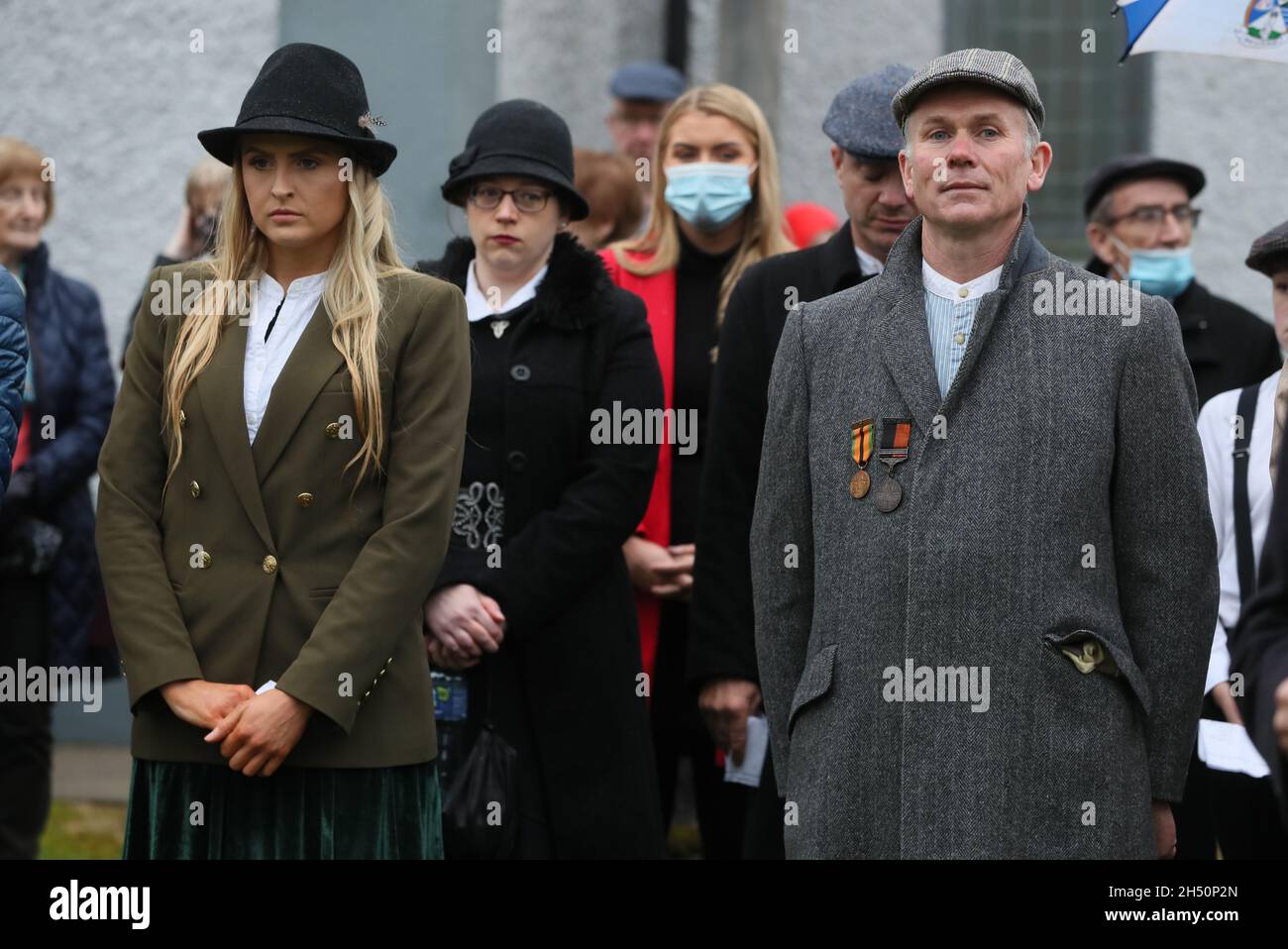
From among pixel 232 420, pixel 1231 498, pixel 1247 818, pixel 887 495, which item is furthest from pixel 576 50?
pixel 887 495

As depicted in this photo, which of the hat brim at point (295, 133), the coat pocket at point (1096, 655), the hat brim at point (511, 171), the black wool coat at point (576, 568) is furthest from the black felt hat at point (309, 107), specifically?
the coat pocket at point (1096, 655)

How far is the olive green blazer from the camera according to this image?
4012 mm

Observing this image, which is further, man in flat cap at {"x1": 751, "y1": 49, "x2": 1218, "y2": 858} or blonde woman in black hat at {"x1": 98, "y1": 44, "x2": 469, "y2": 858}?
blonde woman in black hat at {"x1": 98, "y1": 44, "x2": 469, "y2": 858}

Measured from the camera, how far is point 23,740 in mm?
6109

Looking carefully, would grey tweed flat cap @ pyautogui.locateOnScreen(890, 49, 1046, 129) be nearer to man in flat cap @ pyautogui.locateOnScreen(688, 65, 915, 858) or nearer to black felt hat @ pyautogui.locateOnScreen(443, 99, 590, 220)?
man in flat cap @ pyautogui.locateOnScreen(688, 65, 915, 858)

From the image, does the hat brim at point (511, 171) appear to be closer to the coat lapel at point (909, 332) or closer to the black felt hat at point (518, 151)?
the black felt hat at point (518, 151)

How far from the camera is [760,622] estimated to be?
4.11 meters

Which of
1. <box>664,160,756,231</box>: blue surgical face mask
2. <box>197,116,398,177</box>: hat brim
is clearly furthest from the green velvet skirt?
<box>664,160,756,231</box>: blue surgical face mask

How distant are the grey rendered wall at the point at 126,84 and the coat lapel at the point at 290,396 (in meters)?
4.45

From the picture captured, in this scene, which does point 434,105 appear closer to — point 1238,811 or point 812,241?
point 812,241

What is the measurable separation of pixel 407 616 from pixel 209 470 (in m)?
0.48

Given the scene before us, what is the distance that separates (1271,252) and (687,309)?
1.73m

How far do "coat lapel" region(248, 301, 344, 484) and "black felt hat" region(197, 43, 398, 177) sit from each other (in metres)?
0.44

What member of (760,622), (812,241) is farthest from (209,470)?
(812,241)
